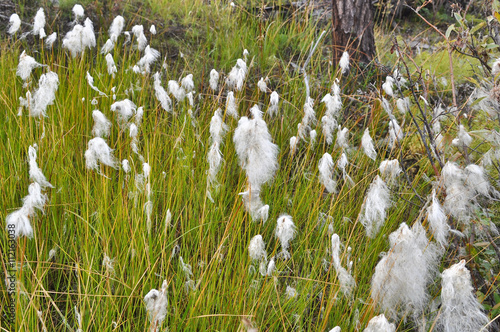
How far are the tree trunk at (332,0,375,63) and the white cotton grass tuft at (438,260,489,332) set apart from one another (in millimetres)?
2717

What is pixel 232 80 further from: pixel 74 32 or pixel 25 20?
pixel 25 20

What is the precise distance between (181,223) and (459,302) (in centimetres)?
129

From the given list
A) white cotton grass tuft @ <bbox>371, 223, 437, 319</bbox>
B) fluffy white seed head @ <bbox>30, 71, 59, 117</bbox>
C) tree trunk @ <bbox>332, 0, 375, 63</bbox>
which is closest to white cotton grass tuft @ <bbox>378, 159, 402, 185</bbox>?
white cotton grass tuft @ <bbox>371, 223, 437, 319</bbox>

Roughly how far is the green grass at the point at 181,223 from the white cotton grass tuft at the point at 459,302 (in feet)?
0.86

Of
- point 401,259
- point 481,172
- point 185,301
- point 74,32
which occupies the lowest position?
point 185,301

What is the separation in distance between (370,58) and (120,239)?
2986mm

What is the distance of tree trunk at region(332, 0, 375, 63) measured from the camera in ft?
12.2

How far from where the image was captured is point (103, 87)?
3.04 metres

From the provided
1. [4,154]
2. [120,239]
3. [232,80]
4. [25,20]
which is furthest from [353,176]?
[25,20]

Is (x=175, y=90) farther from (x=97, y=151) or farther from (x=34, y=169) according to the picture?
(x=34, y=169)

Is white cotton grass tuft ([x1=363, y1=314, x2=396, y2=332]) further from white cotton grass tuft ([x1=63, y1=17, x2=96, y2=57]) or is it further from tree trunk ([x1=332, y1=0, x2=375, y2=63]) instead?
tree trunk ([x1=332, y1=0, x2=375, y2=63])

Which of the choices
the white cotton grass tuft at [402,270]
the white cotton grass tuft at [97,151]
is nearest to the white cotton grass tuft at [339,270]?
the white cotton grass tuft at [402,270]

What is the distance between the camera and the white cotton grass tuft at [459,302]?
1.23 m

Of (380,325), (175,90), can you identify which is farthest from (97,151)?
(380,325)
